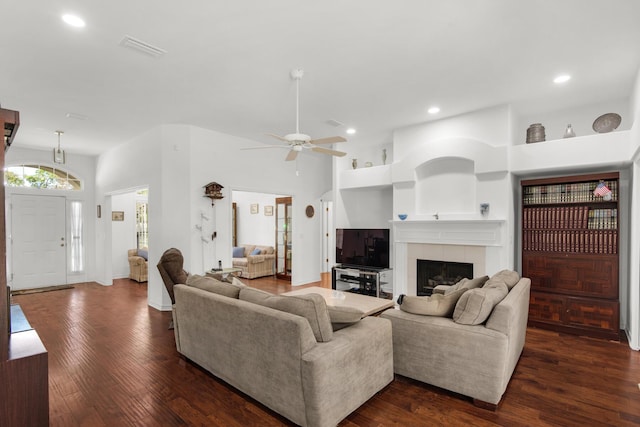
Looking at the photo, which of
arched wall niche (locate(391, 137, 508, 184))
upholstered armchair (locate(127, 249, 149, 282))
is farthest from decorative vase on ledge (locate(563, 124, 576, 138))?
upholstered armchair (locate(127, 249, 149, 282))

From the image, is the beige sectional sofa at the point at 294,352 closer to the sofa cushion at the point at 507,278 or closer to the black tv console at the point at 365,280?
the sofa cushion at the point at 507,278

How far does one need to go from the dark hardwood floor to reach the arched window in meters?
4.54

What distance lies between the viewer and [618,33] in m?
2.74

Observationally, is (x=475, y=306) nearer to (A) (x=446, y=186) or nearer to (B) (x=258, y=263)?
(A) (x=446, y=186)

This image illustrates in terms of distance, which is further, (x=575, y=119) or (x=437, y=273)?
(x=437, y=273)

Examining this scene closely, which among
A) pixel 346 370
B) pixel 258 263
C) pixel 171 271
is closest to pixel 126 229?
pixel 258 263

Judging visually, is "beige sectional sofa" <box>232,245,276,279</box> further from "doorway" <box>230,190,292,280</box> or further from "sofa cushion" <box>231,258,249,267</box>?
A: "doorway" <box>230,190,292,280</box>

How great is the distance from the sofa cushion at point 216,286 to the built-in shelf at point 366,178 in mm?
3482

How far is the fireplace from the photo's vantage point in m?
4.73

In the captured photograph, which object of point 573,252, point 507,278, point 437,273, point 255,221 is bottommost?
point 437,273

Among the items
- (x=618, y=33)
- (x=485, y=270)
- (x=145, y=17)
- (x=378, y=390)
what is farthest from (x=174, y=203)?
(x=618, y=33)

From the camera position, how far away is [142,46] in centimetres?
289

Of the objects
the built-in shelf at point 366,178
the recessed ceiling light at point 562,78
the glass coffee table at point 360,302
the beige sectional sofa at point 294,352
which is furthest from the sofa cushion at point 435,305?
the built-in shelf at point 366,178

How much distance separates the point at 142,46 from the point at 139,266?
5966 mm
